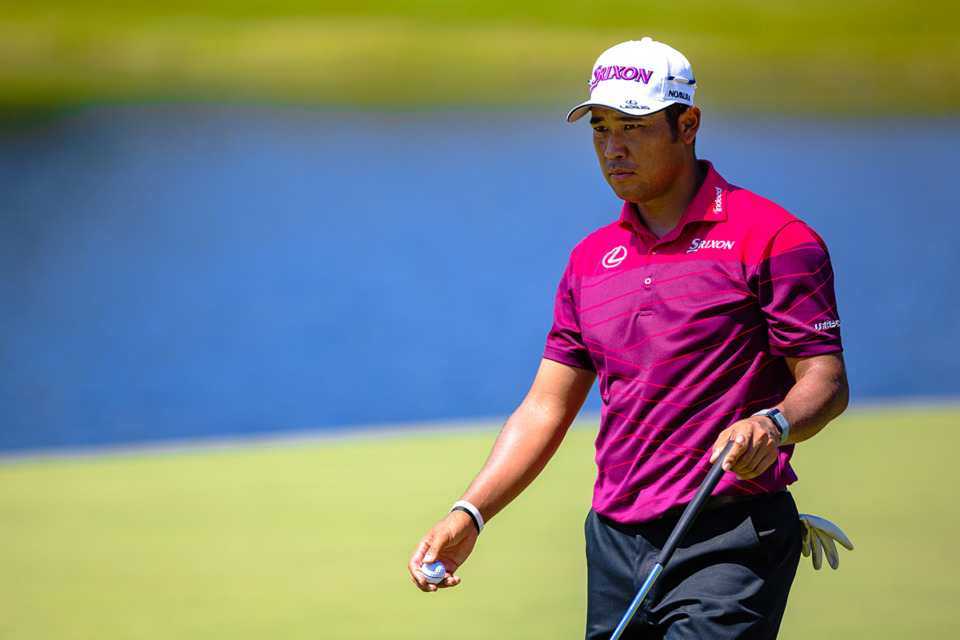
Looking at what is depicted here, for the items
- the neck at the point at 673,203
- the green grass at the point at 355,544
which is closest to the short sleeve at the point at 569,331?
the neck at the point at 673,203

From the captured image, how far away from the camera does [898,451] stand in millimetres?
6664

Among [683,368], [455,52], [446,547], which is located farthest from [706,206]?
[455,52]

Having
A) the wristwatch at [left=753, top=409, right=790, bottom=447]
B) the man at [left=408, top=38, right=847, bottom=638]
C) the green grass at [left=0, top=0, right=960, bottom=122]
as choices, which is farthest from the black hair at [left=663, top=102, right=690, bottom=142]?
the green grass at [left=0, top=0, right=960, bottom=122]

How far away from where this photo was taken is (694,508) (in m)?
1.83

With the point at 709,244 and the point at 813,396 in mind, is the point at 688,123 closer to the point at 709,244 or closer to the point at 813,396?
the point at 709,244

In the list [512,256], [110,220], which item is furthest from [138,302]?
[512,256]

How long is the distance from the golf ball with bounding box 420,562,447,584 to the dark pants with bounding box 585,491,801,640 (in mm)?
326

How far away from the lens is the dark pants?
191 cm

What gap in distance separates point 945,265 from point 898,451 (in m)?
3.06

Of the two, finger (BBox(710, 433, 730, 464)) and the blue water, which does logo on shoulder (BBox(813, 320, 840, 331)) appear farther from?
the blue water

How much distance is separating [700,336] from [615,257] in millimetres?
274

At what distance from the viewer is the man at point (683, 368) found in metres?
1.91

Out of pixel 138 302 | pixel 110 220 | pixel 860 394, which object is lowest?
pixel 860 394

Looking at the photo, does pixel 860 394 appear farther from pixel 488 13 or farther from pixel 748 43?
pixel 488 13
